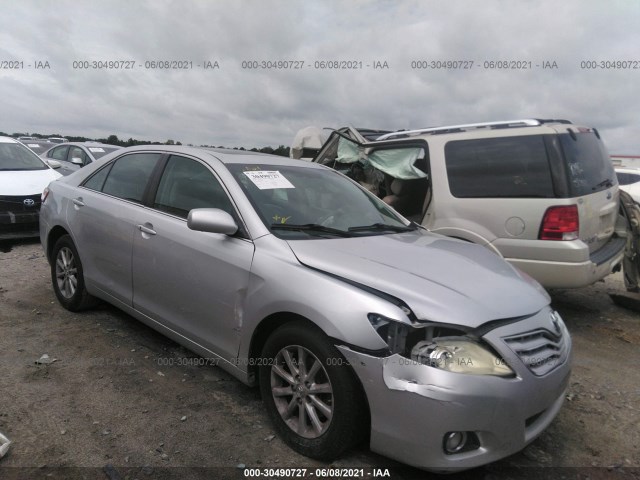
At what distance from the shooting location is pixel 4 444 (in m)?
2.28

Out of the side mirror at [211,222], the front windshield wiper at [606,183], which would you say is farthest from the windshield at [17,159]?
the front windshield wiper at [606,183]

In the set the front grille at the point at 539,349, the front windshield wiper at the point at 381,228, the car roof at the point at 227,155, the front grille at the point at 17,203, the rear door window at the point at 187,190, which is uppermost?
the car roof at the point at 227,155

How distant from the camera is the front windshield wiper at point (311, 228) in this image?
2.77m

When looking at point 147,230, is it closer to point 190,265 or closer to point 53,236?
point 190,265

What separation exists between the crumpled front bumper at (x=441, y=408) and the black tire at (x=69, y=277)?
9.72 ft

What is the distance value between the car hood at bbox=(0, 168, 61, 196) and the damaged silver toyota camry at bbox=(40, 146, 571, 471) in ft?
12.6

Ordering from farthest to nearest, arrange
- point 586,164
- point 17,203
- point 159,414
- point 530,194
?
point 17,203 < point 586,164 < point 530,194 < point 159,414

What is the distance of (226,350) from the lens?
2744 millimetres

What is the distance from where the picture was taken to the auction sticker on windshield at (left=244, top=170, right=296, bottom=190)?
306cm

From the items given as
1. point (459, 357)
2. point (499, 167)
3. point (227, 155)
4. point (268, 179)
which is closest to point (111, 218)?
point (227, 155)

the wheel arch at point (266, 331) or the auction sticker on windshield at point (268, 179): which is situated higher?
the auction sticker on windshield at point (268, 179)

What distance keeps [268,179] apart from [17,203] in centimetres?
522

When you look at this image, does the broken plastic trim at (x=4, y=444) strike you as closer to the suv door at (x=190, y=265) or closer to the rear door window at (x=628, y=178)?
the suv door at (x=190, y=265)

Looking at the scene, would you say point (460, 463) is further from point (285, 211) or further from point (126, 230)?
point (126, 230)
